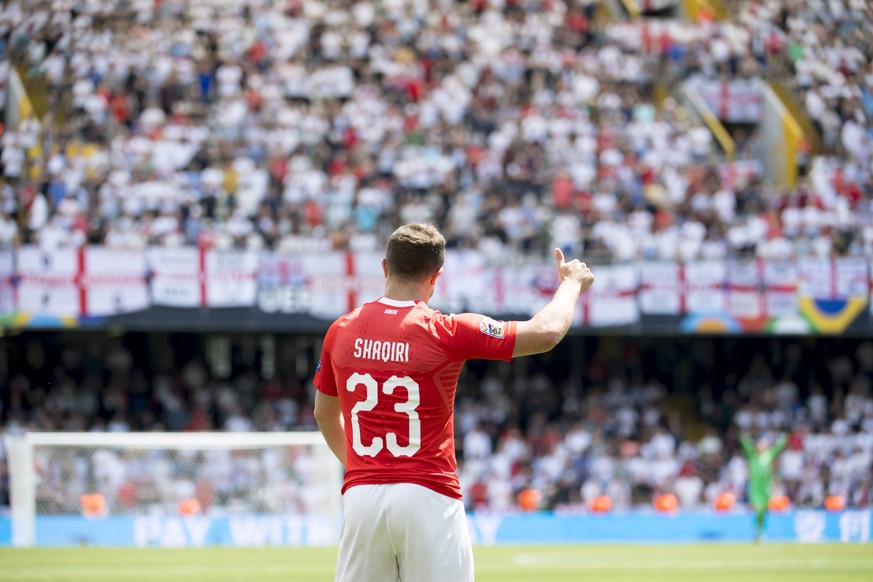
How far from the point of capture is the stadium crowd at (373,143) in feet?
75.4

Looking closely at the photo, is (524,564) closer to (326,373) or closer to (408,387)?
(326,373)

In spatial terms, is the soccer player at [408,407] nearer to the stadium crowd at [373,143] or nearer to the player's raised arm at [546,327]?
the player's raised arm at [546,327]

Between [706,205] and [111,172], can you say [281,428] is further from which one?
[706,205]

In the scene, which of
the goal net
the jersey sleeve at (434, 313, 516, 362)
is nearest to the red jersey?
the jersey sleeve at (434, 313, 516, 362)

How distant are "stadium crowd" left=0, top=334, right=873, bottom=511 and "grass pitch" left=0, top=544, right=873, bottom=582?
4168mm

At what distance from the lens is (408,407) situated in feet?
15.0

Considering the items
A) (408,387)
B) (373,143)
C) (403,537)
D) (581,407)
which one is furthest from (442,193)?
(403,537)

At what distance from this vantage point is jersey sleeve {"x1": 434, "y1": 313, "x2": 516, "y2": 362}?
177 inches

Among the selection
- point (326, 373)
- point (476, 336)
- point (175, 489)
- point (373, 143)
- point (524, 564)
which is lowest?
point (524, 564)

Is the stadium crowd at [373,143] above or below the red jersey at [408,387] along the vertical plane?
above

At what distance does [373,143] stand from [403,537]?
2086 centimetres

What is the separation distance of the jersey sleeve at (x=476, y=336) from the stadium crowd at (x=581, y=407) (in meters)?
16.0

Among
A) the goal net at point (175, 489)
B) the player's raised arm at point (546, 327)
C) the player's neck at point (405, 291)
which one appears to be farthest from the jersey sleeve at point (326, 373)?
the goal net at point (175, 489)

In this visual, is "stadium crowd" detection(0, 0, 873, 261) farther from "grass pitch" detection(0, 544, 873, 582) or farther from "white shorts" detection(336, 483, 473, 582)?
"white shorts" detection(336, 483, 473, 582)
